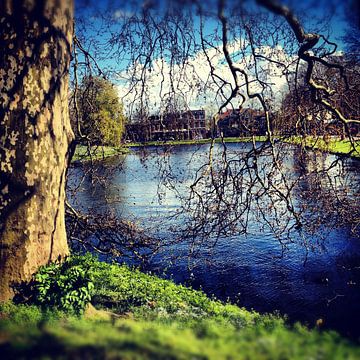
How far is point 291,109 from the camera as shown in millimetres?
9750

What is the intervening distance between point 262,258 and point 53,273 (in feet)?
24.0

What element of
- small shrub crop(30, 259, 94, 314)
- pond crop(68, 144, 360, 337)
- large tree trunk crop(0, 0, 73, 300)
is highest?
large tree trunk crop(0, 0, 73, 300)

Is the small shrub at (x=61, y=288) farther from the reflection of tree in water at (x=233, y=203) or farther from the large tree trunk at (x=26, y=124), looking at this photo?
the reflection of tree in water at (x=233, y=203)

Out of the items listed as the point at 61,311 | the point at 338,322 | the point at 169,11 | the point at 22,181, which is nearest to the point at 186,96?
the point at 169,11

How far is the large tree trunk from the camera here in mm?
5605

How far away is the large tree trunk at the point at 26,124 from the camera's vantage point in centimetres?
561

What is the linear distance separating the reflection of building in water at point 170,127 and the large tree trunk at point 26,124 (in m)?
2.97

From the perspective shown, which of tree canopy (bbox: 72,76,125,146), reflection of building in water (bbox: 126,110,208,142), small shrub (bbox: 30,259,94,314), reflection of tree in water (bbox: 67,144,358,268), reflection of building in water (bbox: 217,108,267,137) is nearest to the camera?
small shrub (bbox: 30,259,94,314)

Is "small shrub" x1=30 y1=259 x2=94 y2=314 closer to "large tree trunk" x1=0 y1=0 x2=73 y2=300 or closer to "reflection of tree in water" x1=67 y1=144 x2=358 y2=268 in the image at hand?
"large tree trunk" x1=0 y1=0 x2=73 y2=300

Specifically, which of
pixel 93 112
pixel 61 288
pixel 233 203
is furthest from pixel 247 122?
pixel 61 288

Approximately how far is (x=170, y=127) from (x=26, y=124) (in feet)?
11.5

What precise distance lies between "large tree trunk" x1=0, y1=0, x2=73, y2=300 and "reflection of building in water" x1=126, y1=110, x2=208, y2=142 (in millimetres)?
2968

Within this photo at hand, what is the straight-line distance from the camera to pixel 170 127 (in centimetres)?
854

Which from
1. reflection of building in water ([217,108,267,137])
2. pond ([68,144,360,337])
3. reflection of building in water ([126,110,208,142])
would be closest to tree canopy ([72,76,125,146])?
pond ([68,144,360,337])
